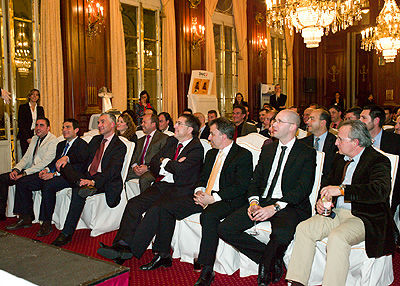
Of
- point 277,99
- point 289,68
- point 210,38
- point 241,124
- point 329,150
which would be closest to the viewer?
point 329,150

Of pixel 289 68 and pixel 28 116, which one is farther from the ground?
pixel 289 68

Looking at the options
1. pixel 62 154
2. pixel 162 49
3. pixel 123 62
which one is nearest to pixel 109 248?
pixel 62 154

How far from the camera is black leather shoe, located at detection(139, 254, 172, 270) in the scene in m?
3.95

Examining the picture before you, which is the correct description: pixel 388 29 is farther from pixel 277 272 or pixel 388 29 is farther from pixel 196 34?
pixel 277 272

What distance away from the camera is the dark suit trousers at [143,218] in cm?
399

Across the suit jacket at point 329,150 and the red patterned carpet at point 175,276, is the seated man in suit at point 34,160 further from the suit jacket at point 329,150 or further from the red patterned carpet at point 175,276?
the suit jacket at point 329,150

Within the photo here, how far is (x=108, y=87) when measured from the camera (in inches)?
345

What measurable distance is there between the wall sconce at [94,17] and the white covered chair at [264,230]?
5861 mm

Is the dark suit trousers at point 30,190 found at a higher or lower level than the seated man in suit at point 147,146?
lower

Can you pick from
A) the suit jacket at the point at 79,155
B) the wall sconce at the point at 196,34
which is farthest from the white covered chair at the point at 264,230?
the wall sconce at the point at 196,34

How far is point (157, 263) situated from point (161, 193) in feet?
2.43

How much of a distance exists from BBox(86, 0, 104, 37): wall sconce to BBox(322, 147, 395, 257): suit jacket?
20.8ft

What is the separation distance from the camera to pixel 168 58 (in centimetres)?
1035

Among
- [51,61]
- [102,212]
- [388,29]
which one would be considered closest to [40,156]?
[102,212]
